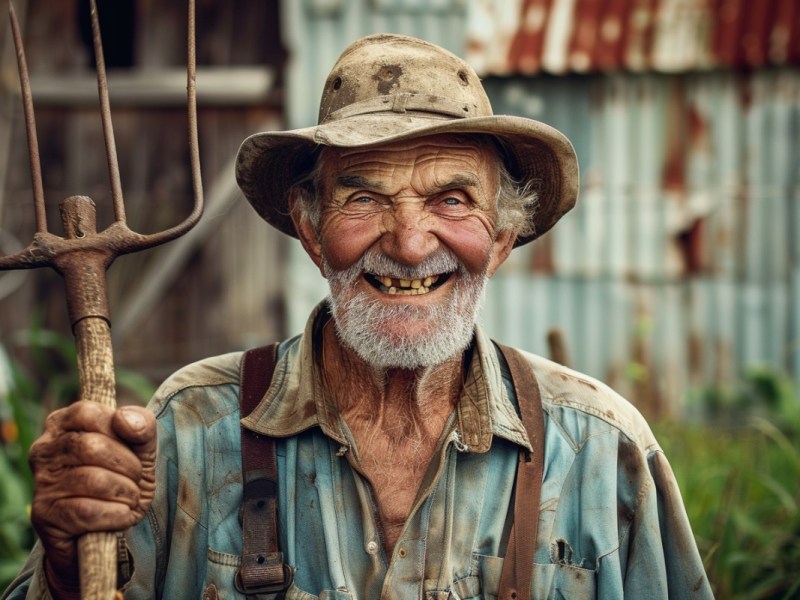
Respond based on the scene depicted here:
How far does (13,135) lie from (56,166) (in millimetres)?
360

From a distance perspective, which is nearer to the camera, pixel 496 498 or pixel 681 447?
pixel 496 498

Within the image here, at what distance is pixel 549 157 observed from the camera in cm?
283

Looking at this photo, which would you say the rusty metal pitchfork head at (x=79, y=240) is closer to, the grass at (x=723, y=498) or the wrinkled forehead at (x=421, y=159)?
the wrinkled forehead at (x=421, y=159)

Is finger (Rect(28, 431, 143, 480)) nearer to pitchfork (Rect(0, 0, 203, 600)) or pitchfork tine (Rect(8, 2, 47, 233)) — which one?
pitchfork (Rect(0, 0, 203, 600))

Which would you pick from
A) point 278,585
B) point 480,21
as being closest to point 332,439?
point 278,585

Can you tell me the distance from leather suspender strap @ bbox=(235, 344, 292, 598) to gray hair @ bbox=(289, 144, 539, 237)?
2.24 ft

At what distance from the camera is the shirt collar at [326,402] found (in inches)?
103

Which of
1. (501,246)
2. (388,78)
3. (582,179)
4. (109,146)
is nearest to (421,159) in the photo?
(388,78)

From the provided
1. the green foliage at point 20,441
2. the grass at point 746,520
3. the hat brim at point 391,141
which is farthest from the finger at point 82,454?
the grass at point 746,520

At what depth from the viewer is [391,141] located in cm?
252

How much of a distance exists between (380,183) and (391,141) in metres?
0.16

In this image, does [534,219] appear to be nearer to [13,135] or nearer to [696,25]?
[696,25]

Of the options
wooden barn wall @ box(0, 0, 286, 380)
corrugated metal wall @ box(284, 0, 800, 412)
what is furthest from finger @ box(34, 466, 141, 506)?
wooden barn wall @ box(0, 0, 286, 380)

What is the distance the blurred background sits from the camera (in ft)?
20.5
